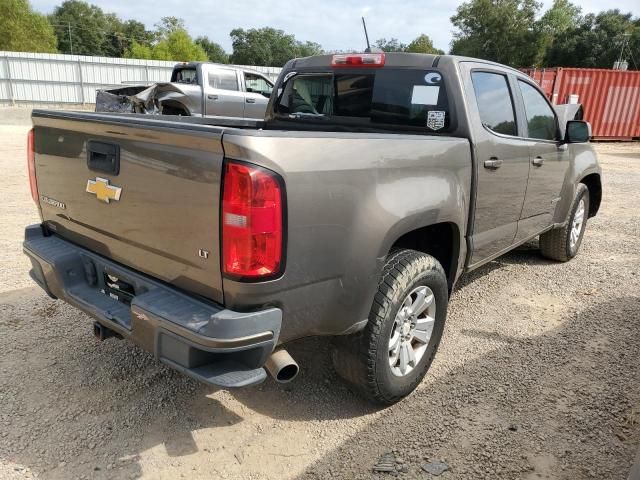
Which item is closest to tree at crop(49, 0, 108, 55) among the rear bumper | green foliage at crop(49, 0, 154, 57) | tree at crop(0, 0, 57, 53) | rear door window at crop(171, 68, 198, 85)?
green foliage at crop(49, 0, 154, 57)

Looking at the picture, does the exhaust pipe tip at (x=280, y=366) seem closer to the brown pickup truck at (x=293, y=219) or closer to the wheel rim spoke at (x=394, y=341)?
the brown pickup truck at (x=293, y=219)

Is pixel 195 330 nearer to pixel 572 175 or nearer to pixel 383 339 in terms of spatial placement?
pixel 383 339

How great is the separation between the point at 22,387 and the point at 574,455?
2.99 meters

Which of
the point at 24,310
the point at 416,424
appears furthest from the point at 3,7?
the point at 416,424

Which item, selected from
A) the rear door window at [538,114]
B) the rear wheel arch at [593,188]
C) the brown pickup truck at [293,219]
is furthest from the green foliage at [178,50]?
the brown pickup truck at [293,219]

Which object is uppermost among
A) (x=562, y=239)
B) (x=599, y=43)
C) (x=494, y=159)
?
(x=599, y=43)

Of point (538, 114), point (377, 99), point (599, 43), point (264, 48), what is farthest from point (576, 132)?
point (264, 48)

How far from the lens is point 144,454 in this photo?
248 centimetres

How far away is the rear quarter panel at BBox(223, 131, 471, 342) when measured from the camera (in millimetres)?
2055

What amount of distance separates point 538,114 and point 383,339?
269 cm

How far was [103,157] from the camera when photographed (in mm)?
2459

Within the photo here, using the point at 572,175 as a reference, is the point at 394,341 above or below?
below

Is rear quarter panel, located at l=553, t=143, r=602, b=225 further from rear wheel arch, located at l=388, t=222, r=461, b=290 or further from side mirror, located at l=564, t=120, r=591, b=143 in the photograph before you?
rear wheel arch, located at l=388, t=222, r=461, b=290

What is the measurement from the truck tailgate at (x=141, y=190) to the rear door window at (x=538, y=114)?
117 inches
